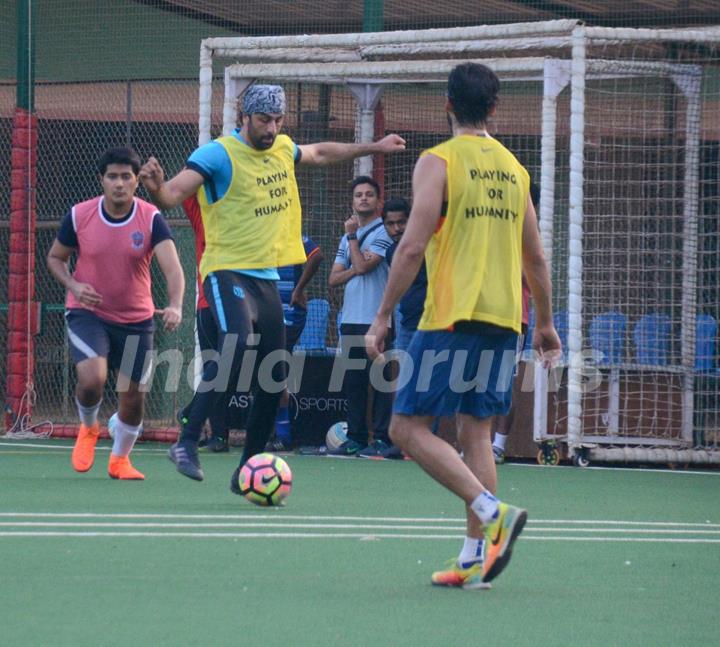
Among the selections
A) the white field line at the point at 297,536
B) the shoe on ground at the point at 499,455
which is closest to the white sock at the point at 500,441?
the shoe on ground at the point at 499,455

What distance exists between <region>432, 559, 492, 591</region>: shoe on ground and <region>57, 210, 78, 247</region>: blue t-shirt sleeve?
5.07 metres

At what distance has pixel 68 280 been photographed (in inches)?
404

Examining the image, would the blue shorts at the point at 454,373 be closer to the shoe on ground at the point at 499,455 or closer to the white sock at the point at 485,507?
the white sock at the point at 485,507

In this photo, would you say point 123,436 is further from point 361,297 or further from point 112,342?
point 361,297

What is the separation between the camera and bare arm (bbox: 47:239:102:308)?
10.1m

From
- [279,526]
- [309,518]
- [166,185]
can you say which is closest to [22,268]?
[166,185]

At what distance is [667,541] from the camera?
7.81 m

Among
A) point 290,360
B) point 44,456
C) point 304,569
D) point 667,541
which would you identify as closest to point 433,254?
point 304,569

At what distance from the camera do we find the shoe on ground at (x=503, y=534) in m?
5.89

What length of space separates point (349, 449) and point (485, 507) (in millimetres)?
7608

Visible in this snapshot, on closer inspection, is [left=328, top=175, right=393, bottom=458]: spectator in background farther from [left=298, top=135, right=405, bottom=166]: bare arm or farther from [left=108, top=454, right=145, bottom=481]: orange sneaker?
[left=298, top=135, right=405, bottom=166]: bare arm

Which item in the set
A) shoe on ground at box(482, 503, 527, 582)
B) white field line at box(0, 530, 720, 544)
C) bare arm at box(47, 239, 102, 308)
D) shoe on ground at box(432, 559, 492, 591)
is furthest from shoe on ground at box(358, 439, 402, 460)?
shoe on ground at box(482, 503, 527, 582)

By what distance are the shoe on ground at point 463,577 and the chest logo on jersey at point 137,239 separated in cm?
485

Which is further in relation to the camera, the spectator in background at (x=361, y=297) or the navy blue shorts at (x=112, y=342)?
the spectator in background at (x=361, y=297)
